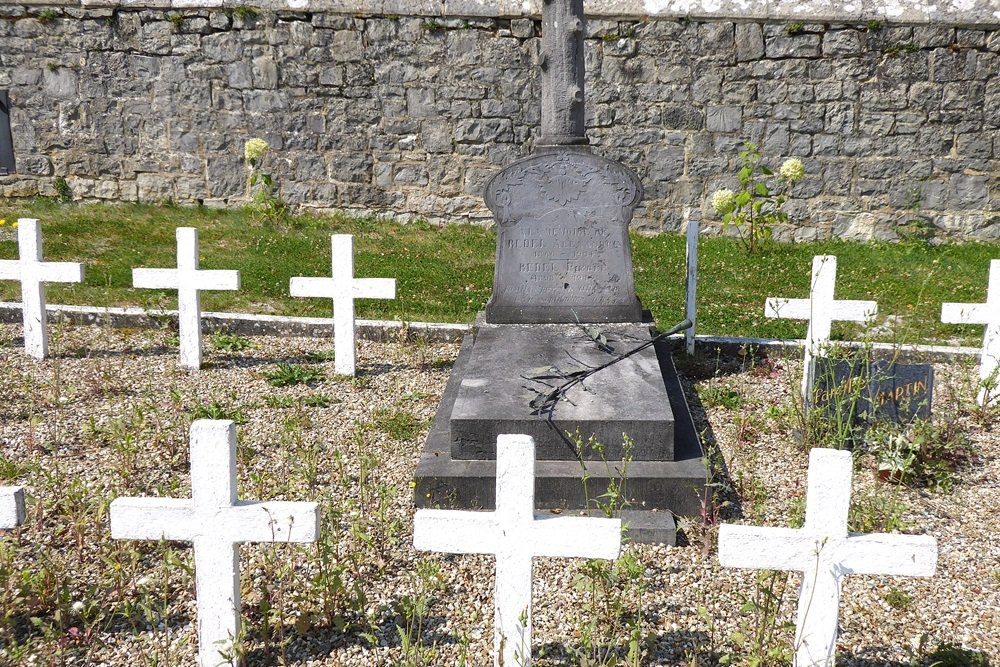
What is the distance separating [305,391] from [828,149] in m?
6.52

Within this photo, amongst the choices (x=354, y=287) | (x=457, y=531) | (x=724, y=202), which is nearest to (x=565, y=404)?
(x=457, y=531)

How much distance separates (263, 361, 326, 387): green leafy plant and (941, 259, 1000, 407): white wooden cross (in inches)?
141

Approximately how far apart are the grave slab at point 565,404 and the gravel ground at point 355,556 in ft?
1.29

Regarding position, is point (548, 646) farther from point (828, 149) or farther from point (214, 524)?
point (828, 149)

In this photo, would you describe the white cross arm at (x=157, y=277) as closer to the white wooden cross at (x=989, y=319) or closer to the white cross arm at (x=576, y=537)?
the white cross arm at (x=576, y=537)

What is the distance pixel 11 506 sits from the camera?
2596mm

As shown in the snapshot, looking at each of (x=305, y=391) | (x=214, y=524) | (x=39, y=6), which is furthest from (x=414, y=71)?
(x=214, y=524)

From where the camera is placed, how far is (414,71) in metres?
9.66

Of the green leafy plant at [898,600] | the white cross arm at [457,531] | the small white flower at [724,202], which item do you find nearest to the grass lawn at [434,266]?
the small white flower at [724,202]

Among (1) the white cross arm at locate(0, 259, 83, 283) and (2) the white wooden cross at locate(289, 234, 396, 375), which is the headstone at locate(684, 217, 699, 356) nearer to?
(2) the white wooden cross at locate(289, 234, 396, 375)

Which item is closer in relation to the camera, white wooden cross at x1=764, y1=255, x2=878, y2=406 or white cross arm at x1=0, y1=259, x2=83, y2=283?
white wooden cross at x1=764, y1=255, x2=878, y2=406

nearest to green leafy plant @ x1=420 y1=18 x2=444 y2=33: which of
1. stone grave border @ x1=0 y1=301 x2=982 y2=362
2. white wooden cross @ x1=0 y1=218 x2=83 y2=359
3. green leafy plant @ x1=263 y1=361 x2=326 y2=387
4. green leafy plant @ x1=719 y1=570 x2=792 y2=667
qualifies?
stone grave border @ x1=0 y1=301 x2=982 y2=362

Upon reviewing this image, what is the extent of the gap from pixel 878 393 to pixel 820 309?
0.66 meters

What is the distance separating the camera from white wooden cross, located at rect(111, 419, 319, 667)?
8.25 feet
